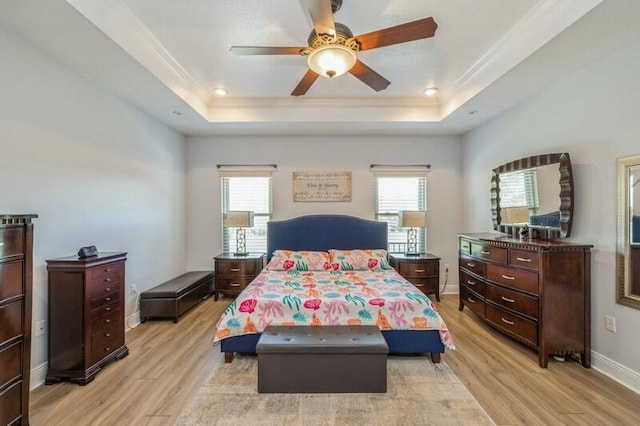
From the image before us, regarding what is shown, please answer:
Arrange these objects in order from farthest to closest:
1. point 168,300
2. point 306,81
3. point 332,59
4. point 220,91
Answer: point 220,91 < point 168,300 < point 306,81 < point 332,59

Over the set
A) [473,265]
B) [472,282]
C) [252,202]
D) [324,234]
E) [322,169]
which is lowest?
[472,282]

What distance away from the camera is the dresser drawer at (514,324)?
278cm

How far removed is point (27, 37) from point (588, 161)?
4909 millimetres

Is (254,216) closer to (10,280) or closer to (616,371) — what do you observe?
(10,280)

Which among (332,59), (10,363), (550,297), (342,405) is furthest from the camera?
(550,297)

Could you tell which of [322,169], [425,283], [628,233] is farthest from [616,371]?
[322,169]

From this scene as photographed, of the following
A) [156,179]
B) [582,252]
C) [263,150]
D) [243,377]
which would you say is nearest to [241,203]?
[263,150]

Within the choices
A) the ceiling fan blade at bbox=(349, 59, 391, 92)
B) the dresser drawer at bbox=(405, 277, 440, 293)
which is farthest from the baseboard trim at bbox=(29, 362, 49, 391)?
the dresser drawer at bbox=(405, 277, 440, 293)

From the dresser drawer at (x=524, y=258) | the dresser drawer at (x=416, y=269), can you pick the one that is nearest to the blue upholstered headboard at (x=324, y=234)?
the dresser drawer at (x=416, y=269)

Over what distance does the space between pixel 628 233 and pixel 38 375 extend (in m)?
4.98

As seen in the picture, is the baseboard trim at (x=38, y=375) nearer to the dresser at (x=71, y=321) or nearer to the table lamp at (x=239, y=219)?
the dresser at (x=71, y=321)

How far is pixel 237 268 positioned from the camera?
456 centimetres

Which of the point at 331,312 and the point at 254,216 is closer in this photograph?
the point at 331,312

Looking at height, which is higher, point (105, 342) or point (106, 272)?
point (106, 272)
